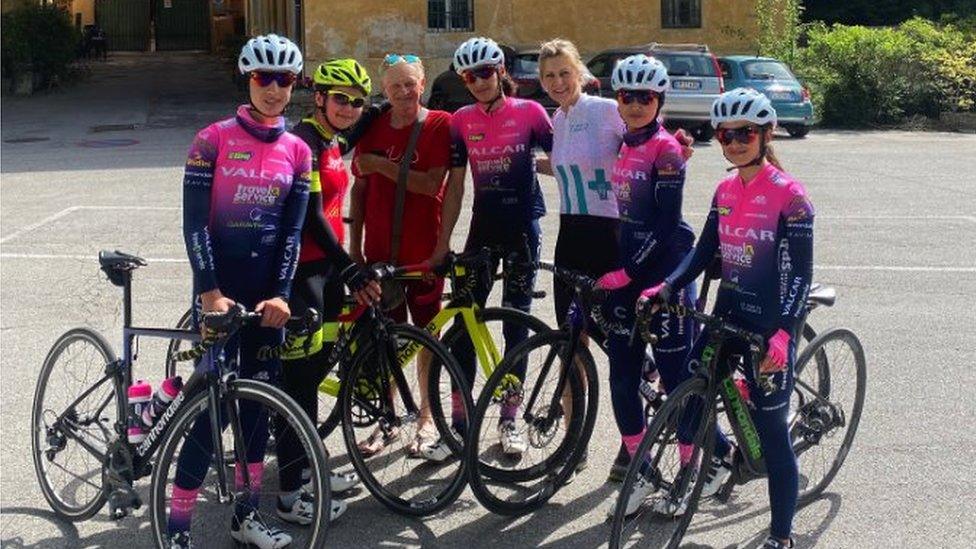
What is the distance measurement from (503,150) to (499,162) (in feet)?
0.20

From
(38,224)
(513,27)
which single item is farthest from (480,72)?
(513,27)

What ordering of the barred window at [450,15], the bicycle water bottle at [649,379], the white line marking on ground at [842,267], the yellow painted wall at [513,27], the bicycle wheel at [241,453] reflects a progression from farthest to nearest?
the barred window at [450,15] → the yellow painted wall at [513,27] → the white line marking on ground at [842,267] → the bicycle water bottle at [649,379] → the bicycle wheel at [241,453]

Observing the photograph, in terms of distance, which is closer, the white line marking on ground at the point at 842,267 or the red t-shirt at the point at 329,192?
the red t-shirt at the point at 329,192

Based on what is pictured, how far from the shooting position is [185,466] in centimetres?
467

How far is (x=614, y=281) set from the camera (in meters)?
5.34

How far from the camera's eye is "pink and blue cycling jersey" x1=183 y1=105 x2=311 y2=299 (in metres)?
4.70

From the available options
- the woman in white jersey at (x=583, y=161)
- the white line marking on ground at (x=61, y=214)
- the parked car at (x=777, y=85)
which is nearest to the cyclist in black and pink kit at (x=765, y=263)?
the woman in white jersey at (x=583, y=161)

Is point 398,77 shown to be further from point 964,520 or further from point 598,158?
point 964,520

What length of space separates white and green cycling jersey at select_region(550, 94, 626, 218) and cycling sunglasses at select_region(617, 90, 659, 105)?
356 millimetres

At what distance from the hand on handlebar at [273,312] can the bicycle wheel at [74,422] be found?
869mm

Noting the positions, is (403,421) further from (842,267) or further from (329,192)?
(842,267)

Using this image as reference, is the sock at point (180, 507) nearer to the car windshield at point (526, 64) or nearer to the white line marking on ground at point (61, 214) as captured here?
the white line marking on ground at point (61, 214)

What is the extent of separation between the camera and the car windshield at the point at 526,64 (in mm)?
24953

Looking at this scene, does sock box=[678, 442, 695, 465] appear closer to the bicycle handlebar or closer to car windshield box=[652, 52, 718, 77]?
the bicycle handlebar
